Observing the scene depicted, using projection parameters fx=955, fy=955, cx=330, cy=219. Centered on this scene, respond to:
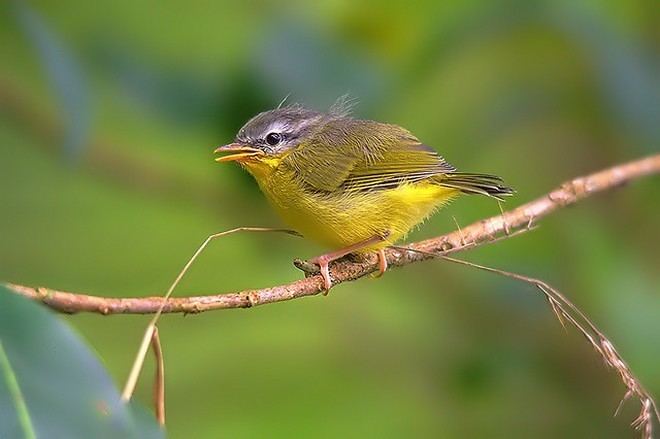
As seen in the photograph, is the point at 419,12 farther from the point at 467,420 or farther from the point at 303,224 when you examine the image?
the point at 467,420

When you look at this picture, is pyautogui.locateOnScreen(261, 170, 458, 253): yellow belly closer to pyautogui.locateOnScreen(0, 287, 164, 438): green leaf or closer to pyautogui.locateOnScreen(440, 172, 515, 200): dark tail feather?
pyautogui.locateOnScreen(440, 172, 515, 200): dark tail feather

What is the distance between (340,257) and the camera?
243 cm

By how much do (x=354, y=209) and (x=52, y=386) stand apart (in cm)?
150

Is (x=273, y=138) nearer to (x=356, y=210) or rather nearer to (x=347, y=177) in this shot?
(x=347, y=177)

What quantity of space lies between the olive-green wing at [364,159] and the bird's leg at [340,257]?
0.75 feet

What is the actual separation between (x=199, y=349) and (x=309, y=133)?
0.95m

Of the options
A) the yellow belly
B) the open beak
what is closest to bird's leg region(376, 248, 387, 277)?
the yellow belly

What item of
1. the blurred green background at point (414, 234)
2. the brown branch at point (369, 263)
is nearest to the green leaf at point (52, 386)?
the brown branch at point (369, 263)

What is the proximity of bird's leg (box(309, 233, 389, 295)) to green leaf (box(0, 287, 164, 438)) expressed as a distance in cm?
75

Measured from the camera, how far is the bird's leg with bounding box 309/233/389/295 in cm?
200

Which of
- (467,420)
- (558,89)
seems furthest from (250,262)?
(558,89)

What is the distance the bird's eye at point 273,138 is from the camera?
283 centimetres

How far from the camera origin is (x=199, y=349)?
3410 millimetres

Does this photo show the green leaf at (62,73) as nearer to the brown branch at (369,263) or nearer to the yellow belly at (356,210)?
the yellow belly at (356,210)
